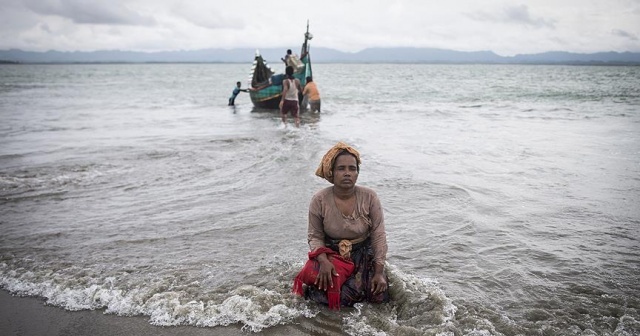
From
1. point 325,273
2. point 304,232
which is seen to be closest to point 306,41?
point 304,232

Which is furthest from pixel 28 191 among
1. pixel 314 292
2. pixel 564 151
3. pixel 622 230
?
pixel 564 151

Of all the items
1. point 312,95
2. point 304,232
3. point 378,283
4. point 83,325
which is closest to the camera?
point 83,325

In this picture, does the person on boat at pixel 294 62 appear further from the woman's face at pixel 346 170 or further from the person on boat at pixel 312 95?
the woman's face at pixel 346 170

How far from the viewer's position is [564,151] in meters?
9.31

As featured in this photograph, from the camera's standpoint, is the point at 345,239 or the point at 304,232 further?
the point at 304,232

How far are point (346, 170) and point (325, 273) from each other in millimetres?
759

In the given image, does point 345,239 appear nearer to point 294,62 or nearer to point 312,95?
point 312,95

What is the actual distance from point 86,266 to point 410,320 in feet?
9.56

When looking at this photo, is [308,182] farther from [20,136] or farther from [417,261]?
[20,136]

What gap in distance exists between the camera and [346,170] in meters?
3.21

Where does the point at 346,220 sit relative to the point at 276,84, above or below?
below

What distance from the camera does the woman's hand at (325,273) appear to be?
10.2ft

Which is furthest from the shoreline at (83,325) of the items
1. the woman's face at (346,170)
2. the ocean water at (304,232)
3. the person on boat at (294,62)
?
the person on boat at (294,62)

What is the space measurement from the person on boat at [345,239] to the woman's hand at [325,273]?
11 mm
